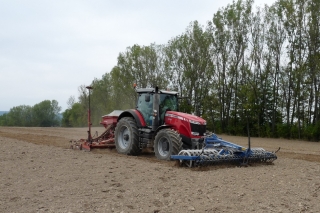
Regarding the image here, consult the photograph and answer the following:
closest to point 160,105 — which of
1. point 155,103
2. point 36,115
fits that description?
point 155,103

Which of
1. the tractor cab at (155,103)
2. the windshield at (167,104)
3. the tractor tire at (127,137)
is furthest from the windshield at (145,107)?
the tractor tire at (127,137)

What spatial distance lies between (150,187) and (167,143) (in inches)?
149

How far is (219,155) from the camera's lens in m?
9.27

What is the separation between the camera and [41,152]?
11.6 m

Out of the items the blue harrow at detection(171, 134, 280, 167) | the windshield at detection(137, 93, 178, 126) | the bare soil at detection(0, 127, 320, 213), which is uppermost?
the windshield at detection(137, 93, 178, 126)

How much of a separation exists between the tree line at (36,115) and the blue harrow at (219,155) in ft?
219

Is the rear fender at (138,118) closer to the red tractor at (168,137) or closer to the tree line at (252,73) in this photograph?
the red tractor at (168,137)

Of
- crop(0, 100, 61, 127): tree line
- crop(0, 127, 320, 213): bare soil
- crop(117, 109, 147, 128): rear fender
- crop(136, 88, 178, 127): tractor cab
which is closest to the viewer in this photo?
crop(0, 127, 320, 213): bare soil

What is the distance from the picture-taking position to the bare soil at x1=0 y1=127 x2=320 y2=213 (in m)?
5.62

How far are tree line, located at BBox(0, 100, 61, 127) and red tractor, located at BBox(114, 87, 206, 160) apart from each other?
64.4 m

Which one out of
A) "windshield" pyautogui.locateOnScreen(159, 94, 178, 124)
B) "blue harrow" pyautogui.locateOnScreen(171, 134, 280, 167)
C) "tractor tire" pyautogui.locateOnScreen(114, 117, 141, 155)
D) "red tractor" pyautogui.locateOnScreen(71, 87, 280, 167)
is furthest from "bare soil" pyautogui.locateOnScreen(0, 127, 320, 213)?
"windshield" pyautogui.locateOnScreen(159, 94, 178, 124)

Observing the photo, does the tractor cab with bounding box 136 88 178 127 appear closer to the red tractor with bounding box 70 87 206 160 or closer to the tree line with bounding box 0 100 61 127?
the red tractor with bounding box 70 87 206 160

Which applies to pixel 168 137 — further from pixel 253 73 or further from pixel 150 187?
pixel 253 73

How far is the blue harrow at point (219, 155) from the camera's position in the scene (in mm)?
8953
